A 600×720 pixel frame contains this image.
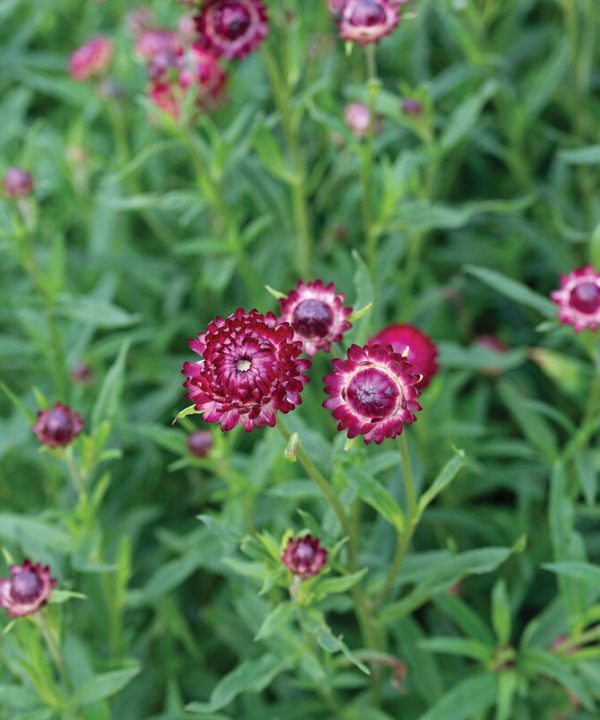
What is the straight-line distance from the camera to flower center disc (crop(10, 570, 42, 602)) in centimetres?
177

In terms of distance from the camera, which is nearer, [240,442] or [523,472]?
[523,472]

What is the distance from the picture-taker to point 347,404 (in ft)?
4.92

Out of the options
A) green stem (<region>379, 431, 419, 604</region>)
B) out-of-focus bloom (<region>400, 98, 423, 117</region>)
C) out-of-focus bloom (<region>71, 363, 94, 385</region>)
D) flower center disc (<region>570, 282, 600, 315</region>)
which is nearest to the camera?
green stem (<region>379, 431, 419, 604</region>)

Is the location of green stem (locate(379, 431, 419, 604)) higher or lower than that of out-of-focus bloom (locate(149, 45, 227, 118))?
lower

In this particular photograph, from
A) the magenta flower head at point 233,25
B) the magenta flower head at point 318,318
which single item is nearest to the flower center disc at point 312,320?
the magenta flower head at point 318,318

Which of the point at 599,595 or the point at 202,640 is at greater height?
the point at 599,595

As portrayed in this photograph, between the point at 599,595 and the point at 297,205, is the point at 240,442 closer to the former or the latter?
the point at 297,205

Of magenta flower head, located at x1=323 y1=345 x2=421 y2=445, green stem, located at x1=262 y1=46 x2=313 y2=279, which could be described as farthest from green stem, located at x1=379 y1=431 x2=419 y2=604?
green stem, located at x1=262 y1=46 x2=313 y2=279

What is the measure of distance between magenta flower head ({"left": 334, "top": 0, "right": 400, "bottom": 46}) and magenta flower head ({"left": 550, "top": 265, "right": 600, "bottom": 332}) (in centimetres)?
72

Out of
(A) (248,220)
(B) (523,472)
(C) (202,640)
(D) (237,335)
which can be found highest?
(D) (237,335)

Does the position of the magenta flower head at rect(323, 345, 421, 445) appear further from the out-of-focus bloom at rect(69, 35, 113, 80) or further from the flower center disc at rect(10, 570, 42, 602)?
the out-of-focus bloom at rect(69, 35, 113, 80)

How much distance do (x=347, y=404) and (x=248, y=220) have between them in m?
2.09

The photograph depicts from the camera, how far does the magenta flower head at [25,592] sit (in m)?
1.77

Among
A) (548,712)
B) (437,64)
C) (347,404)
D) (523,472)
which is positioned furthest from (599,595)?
(437,64)
